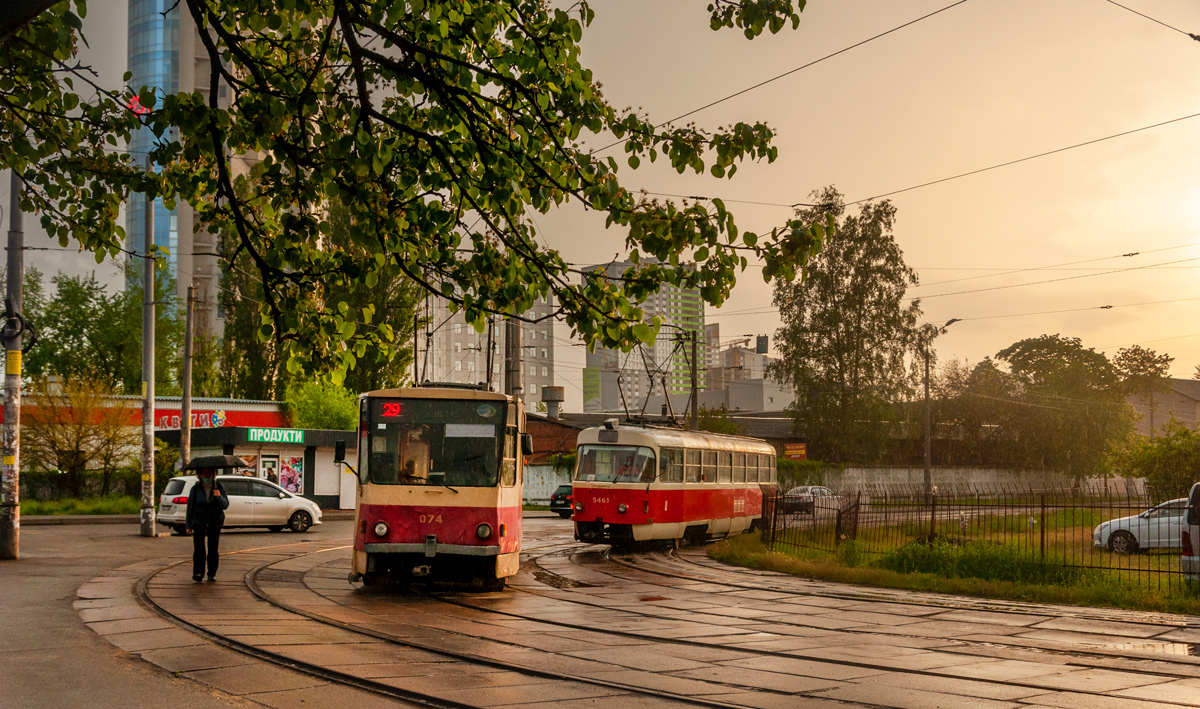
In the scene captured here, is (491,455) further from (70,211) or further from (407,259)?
(70,211)

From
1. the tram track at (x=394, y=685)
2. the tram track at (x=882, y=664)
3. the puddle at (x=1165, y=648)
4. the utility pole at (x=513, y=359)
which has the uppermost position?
the utility pole at (x=513, y=359)

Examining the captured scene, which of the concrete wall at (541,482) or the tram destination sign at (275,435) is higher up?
the tram destination sign at (275,435)

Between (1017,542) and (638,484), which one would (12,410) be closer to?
(638,484)

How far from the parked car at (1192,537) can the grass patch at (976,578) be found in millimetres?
294

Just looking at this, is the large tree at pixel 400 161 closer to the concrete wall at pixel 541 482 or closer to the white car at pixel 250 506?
the white car at pixel 250 506

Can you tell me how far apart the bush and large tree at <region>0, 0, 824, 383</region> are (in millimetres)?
11725

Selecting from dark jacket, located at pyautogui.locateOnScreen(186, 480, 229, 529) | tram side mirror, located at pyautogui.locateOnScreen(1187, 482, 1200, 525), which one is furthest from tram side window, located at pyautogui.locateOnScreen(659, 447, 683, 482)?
tram side mirror, located at pyautogui.locateOnScreen(1187, 482, 1200, 525)

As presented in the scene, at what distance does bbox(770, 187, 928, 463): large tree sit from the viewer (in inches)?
2247

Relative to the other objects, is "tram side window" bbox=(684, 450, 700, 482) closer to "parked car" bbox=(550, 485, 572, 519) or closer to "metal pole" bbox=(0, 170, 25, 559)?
"metal pole" bbox=(0, 170, 25, 559)

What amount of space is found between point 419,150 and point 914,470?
6130 cm

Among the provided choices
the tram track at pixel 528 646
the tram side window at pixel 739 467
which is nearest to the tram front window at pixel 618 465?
the tram track at pixel 528 646

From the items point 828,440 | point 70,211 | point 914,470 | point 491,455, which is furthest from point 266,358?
point 70,211

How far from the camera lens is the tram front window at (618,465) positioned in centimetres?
2384

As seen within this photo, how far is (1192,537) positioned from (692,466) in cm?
1237
